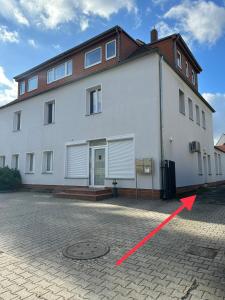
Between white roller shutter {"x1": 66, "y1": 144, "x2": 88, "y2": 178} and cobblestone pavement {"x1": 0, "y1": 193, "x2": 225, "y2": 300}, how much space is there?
22.7 ft

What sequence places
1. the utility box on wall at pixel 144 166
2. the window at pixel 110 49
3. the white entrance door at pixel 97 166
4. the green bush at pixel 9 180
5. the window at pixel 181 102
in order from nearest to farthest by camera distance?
the utility box on wall at pixel 144 166
the white entrance door at pixel 97 166
the window at pixel 110 49
the window at pixel 181 102
the green bush at pixel 9 180

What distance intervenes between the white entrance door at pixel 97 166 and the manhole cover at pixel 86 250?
Answer: 8562 millimetres

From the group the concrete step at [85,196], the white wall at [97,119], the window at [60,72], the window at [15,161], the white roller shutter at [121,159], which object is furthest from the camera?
the window at [15,161]

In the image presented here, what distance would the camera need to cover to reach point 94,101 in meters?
14.9

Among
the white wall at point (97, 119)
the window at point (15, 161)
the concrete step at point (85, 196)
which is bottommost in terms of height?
the concrete step at point (85, 196)

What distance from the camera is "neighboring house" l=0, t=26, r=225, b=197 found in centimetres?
1199

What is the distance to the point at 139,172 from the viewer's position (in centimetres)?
1155

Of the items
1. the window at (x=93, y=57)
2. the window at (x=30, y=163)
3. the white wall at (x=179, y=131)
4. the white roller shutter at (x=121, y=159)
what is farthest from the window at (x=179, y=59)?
the window at (x=30, y=163)

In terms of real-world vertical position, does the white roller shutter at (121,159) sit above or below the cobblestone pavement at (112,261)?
above

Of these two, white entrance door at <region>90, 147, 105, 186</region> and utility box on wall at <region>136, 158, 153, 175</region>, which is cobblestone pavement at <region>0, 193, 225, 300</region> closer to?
utility box on wall at <region>136, 158, 153, 175</region>

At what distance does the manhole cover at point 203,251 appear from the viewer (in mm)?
4344

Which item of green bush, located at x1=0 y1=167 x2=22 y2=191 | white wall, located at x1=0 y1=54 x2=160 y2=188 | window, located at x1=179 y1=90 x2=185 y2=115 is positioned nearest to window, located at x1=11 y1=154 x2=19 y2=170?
white wall, located at x1=0 y1=54 x2=160 y2=188

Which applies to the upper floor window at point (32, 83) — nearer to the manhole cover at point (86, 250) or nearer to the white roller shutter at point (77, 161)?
the white roller shutter at point (77, 161)

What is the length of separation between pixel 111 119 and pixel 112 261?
9.82 metres
